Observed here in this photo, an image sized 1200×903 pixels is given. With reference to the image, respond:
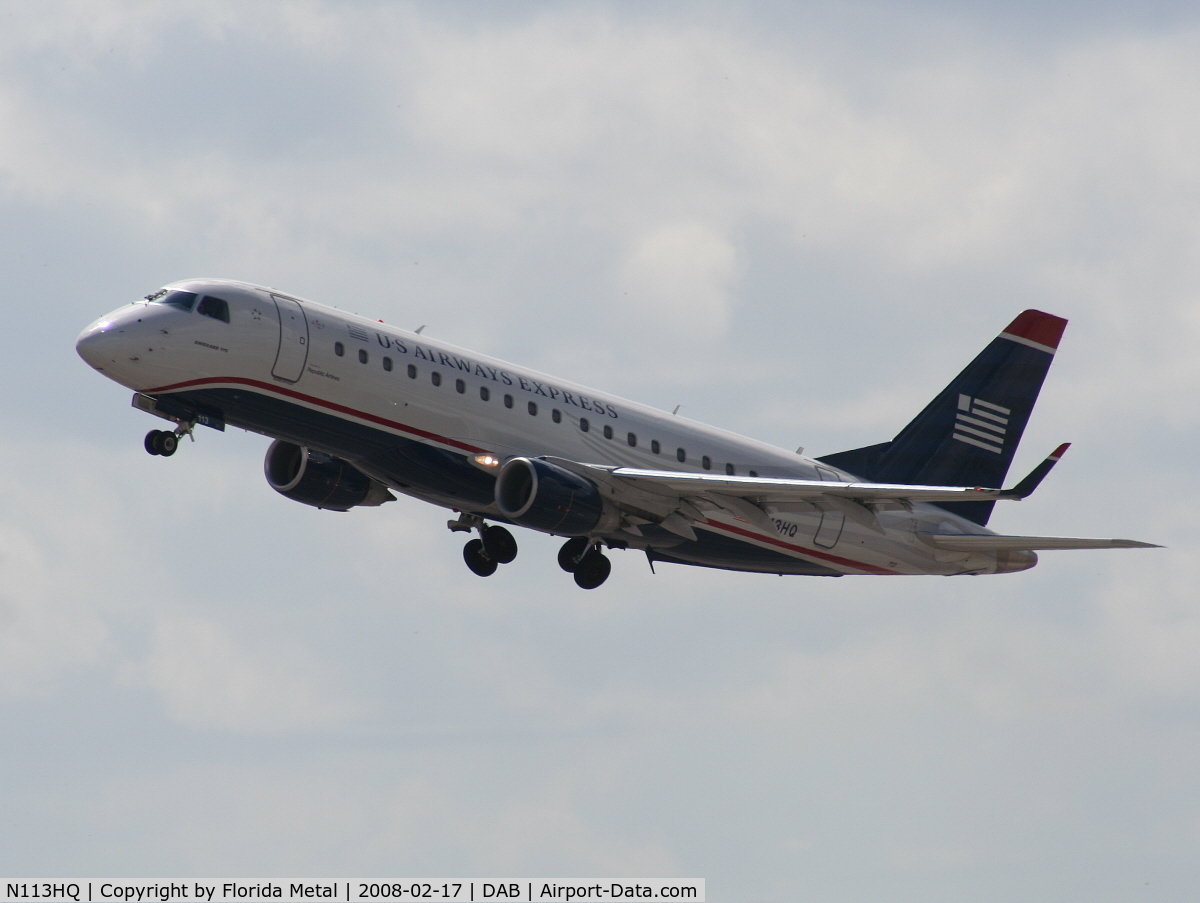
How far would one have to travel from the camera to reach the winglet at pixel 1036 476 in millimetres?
35062

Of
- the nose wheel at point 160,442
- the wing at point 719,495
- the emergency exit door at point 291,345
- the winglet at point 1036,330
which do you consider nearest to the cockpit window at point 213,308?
the emergency exit door at point 291,345

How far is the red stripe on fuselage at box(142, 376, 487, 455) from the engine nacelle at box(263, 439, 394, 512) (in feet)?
15.6

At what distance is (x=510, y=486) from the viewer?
3888 centimetres

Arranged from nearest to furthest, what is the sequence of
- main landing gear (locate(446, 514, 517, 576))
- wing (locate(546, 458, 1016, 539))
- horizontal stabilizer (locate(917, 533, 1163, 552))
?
1. wing (locate(546, 458, 1016, 539))
2. horizontal stabilizer (locate(917, 533, 1163, 552))
3. main landing gear (locate(446, 514, 517, 576))

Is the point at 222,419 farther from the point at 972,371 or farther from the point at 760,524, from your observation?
the point at 972,371

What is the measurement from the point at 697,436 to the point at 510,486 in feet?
22.9

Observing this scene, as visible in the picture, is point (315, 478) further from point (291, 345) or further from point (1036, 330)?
point (1036, 330)

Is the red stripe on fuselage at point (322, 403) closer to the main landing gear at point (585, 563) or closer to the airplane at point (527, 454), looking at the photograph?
the airplane at point (527, 454)

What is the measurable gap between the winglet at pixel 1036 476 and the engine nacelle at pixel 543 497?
10138 mm

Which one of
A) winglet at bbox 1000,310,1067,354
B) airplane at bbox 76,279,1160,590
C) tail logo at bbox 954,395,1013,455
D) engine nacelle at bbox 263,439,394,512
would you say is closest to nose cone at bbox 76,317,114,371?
airplane at bbox 76,279,1160,590

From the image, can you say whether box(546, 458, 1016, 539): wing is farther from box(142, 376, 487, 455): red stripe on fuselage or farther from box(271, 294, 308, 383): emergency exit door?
box(271, 294, 308, 383): emergency exit door

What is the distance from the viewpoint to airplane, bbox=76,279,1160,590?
36375mm

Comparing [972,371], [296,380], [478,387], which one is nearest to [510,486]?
[478,387]

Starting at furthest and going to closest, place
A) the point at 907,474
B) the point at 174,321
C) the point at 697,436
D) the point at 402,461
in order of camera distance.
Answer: the point at 907,474 < the point at 697,436 < the point at 402,461 < the point at 174,321
